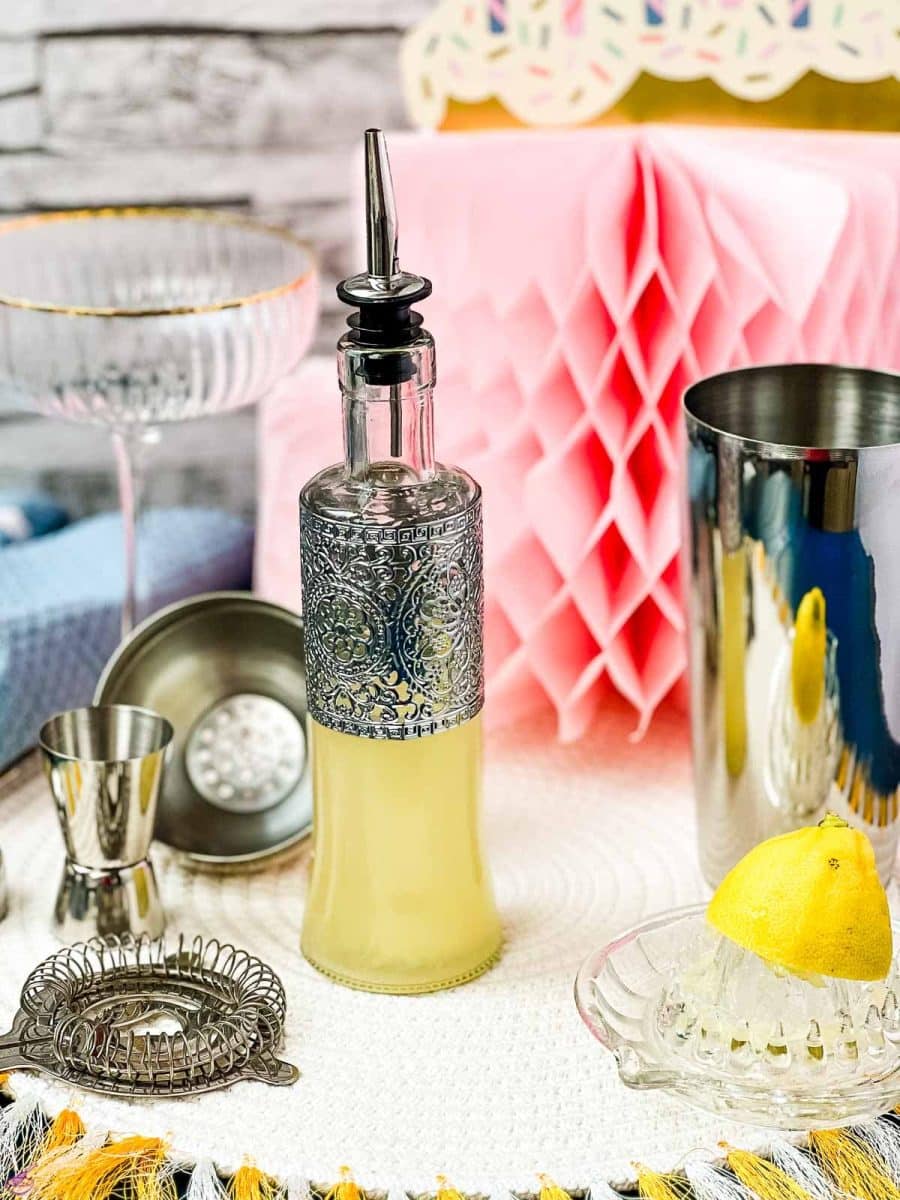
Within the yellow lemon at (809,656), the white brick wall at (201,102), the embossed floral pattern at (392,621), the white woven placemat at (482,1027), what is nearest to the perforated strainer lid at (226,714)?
the white woven placemat at (482,1027)

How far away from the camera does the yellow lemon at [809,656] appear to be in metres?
0.68

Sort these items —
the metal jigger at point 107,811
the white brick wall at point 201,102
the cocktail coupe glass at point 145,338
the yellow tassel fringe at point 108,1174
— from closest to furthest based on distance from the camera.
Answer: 1. the yellow tassel fringe at point 108,1174
2. the metal jigger at point 107,811
3. the cocktail coupe glass at point 145,338
4. the white brick wall at point 201,102

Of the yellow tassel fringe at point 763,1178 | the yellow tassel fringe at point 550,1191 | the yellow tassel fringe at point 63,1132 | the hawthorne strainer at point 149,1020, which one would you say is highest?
A: the hawthorne strainer at point 149,1020

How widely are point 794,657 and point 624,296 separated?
20 centimetres

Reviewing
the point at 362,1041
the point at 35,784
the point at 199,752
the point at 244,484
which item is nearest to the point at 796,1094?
the point at 362,1041

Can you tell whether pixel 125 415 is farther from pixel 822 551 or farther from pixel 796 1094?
pixel 796 1094

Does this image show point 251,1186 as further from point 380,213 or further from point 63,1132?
point 380,213

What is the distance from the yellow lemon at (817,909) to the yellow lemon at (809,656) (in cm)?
11

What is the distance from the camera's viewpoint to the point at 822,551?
664 mm

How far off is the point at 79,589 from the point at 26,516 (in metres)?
0.15

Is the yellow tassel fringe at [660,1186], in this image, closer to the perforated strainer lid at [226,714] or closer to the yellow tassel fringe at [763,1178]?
the yellow tassel fringe at [763,1178]

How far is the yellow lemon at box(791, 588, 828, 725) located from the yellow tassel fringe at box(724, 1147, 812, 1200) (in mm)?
203

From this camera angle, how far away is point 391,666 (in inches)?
24.2

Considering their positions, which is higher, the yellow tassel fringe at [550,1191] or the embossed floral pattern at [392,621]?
the embossed floral pattern at [392,621]
